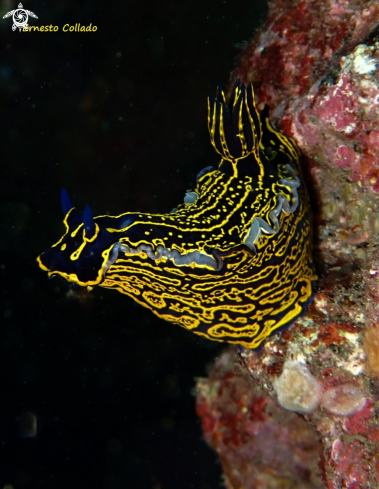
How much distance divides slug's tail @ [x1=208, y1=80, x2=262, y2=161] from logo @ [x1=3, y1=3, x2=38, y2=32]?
1819mm

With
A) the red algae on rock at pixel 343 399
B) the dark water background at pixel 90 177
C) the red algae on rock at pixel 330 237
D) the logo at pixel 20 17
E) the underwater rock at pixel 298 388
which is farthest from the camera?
the underwater rock at pixel 298 388

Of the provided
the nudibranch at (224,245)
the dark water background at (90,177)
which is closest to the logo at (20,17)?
the dark water background at (90,177)

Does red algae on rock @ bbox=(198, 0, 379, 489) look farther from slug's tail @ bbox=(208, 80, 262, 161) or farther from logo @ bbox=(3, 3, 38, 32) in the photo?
logo @ bbox=(3, 3, 38, 32)

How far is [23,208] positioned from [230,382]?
3.66m

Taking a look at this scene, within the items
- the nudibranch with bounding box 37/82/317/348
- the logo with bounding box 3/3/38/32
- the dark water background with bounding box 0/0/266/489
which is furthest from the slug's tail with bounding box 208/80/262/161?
the logo with bounding box 3/3/38/32

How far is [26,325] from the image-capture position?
14.4 ft

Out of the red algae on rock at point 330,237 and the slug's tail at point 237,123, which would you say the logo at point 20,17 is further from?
the red algae on rock at point 330,237

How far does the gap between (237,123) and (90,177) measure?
172 centimetres

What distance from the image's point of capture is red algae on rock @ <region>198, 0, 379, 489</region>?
10.4ft

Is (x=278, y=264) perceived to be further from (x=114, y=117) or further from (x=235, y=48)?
(x=235, y=48)

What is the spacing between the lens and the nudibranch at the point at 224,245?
286 centimetres

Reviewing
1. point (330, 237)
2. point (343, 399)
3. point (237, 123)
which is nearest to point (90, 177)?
point (237, 123)

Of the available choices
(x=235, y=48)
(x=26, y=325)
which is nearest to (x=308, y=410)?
(x=26, y=325)

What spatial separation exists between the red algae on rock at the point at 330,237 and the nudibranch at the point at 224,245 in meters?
0.29
